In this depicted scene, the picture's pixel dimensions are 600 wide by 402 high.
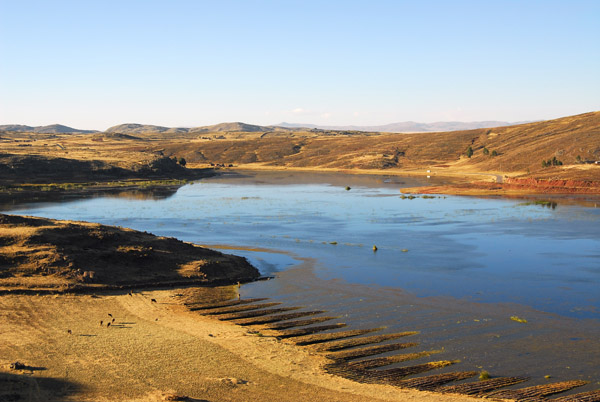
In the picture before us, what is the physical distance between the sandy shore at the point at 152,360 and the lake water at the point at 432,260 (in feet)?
17.2

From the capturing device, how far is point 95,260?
3234 centimetres

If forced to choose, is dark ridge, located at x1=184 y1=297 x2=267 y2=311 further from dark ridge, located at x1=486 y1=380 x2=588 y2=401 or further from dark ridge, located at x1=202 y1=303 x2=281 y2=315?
dark ridge, located at x1=486 y1=380 x2=588 y2=401

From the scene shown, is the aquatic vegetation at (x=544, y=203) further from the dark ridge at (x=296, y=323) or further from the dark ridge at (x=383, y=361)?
the dark ridge at (x=383, y=361)

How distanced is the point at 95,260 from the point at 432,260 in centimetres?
2144

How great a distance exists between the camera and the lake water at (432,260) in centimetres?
2331

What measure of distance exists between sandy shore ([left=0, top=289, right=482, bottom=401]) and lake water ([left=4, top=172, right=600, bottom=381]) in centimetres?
523

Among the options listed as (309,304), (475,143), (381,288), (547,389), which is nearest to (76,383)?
(309,304)

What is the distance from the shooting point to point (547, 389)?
17.9 meters

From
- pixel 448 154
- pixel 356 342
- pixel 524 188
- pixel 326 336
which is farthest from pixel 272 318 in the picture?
pixel 448 154

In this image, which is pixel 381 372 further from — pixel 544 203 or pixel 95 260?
pixel 544 203

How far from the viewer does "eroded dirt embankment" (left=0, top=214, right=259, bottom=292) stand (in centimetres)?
2981

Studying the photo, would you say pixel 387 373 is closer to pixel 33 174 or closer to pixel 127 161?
pixel 33 174

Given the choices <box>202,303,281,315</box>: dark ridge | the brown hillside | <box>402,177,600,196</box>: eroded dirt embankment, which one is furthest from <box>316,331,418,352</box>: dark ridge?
the brown hillside

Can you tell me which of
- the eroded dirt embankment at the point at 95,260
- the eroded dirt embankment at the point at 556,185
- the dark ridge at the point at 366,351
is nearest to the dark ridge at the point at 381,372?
the dark ridge at the point at 366,351
